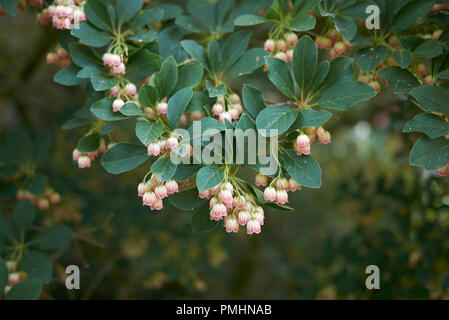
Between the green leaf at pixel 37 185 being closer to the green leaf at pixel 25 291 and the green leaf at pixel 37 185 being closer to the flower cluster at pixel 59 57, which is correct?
the green leaf at pixel 25 291

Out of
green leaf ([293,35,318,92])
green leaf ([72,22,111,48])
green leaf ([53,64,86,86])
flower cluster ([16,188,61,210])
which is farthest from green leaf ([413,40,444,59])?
flower cluster ([16,188,61,210])

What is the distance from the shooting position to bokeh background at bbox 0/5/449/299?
2.34m

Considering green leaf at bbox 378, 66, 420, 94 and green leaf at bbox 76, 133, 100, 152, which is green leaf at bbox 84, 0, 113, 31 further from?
green leaf at bbox 378, 66, 420, 94

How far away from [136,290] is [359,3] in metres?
2.54

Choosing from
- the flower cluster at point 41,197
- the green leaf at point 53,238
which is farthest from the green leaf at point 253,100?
the flower cluster at point 41,197

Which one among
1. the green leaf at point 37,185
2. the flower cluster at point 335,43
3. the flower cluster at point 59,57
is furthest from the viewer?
the green leaf at point 37,185

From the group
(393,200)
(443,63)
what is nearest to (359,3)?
(443,63)

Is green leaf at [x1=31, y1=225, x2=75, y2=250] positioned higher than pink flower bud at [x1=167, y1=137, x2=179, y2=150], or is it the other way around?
pink flower bud at [x1=167, y1=137, x2=179, y2=150]

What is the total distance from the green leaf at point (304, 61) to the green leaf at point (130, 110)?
22.9 inches

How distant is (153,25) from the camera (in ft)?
6.07

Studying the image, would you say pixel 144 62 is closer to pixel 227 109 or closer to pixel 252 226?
pixel 227 109

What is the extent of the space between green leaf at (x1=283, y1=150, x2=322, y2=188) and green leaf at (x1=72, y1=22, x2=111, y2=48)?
83 cm

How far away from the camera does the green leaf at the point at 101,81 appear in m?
1.41

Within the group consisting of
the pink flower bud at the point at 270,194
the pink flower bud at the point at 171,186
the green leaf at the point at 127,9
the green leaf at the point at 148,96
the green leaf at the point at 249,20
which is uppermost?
the green leaf at the point at 127,9
